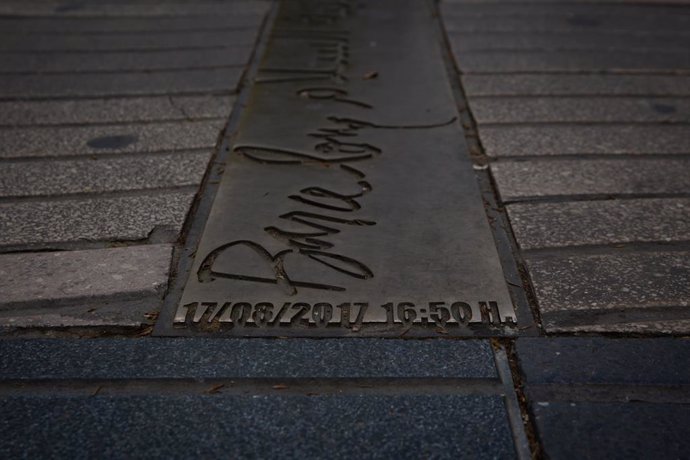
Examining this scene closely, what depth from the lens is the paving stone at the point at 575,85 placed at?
11.7ft

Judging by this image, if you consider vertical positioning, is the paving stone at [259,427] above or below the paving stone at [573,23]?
below

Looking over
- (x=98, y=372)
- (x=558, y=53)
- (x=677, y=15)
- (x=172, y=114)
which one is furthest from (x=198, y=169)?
(x=677, y=15)

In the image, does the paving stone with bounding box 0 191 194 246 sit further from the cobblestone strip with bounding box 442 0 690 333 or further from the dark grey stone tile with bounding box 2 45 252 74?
the dark grey stone tile with bounding box 2 45 252 74

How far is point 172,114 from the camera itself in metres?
3.34

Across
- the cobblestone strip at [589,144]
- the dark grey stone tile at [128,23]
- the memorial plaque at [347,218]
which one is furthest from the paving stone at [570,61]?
the dark grey stone tile at [128,23]

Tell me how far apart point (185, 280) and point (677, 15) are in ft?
13.2

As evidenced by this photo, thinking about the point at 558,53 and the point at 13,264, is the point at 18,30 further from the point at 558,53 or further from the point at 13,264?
the point at 558,53

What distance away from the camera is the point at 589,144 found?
306 cm

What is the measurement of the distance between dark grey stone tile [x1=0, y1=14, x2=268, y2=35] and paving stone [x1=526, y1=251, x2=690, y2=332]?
9.61 feet

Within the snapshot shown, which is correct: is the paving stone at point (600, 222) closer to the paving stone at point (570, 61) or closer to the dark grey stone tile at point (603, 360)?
the dark grey stone tile at point (603, 360)

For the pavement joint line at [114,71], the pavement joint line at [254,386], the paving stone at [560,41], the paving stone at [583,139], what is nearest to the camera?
the pavement joint line at [254,386]

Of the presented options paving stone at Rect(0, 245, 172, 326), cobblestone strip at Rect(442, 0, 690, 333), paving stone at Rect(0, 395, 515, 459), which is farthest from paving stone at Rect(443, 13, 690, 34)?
paving stone at Rect(0, 395, 515, 459)

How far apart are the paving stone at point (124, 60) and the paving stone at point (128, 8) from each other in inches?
31.6

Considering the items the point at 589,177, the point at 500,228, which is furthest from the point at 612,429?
the point at 589,177
